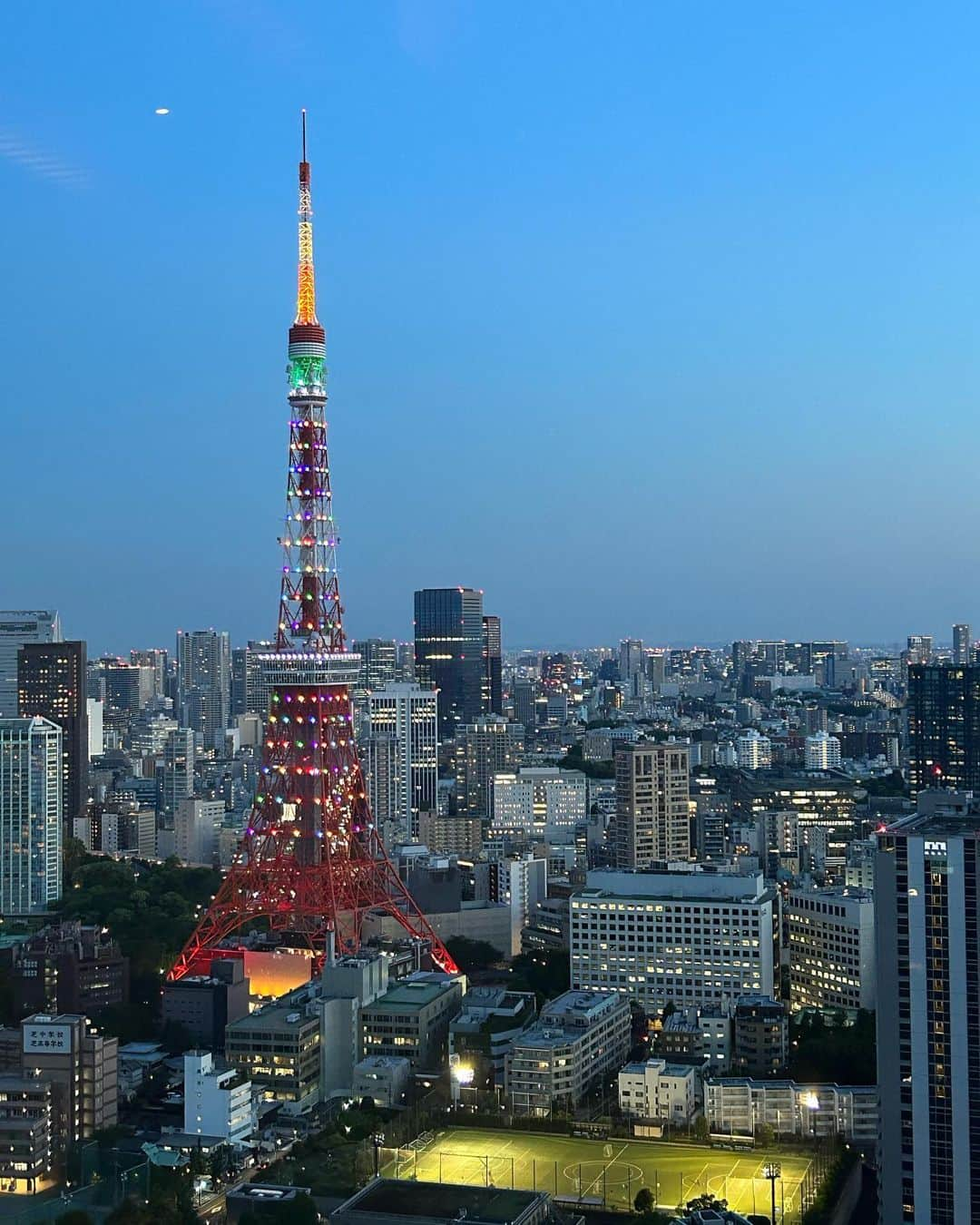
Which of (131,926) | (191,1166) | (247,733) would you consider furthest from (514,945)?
(247,733)

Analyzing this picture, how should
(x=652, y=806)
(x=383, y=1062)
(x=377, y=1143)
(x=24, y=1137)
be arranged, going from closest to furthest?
(x=24, y=1137)
(x=377, y=1143)
(x=383, y=1062)
(x=652, y=806)

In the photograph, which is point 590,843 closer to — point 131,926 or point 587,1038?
point 131,926

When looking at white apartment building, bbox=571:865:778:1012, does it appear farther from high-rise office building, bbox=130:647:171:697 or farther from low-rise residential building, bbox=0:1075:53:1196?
high-rise office building, bbox=130:647:171:697

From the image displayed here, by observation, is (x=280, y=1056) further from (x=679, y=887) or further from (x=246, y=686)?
(x=246, y=686)

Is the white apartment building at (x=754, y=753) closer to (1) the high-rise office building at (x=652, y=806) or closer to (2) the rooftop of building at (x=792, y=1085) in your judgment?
(1) the high-rise office building at (x=652, y=806)

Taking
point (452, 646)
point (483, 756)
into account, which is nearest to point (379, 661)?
point (452, 646)

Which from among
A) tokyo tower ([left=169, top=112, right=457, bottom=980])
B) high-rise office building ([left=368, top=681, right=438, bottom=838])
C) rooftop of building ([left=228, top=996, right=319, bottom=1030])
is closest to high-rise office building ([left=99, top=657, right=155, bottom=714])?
high-rise office building ([left=368, top=681, right=438, bottom=838])
